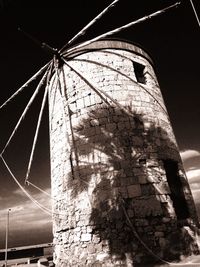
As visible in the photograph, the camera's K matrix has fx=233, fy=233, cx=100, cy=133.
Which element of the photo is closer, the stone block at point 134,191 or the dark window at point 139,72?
the stone block at point 134,191

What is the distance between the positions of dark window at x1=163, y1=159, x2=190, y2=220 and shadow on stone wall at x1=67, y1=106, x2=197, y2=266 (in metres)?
0.31

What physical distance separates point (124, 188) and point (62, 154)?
2.17 metres

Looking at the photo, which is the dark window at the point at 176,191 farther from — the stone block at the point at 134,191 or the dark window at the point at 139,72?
the dark window at the point at 139,72

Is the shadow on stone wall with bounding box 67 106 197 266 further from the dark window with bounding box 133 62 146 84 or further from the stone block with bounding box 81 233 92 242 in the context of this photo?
the dark window with bounding box 133 62 146 84

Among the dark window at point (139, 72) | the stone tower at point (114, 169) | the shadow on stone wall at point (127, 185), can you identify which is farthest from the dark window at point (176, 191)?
the dark window at point (139, 72)

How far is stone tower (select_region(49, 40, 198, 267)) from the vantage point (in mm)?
5234

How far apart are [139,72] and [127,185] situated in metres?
4.12

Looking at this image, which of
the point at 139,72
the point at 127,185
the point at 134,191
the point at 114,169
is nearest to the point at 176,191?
the point at 134,191

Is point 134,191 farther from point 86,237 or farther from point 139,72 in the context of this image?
point 139,72

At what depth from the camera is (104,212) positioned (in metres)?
5.46

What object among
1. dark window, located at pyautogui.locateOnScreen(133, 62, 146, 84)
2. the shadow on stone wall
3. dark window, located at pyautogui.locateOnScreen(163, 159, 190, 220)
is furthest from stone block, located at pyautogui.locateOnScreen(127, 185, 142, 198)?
dark window, located at pyautogui.locateOnScreen(133, 62, 146, 84)

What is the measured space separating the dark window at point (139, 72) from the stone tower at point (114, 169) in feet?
0.13

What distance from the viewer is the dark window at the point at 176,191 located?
236 inches

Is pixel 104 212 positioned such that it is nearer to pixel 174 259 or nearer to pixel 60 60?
pixel 174 259
